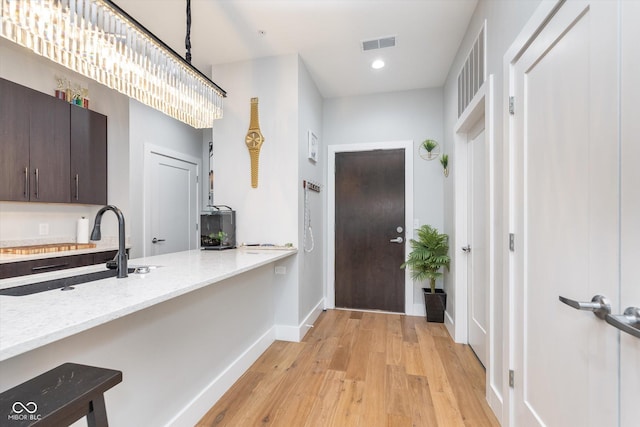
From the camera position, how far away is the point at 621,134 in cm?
83

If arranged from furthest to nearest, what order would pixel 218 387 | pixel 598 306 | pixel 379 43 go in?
pixel 379 43 < pixel 218 387 < pixel 598 306

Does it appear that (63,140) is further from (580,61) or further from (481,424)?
(481,424)

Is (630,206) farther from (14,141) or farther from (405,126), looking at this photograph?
(14,141)

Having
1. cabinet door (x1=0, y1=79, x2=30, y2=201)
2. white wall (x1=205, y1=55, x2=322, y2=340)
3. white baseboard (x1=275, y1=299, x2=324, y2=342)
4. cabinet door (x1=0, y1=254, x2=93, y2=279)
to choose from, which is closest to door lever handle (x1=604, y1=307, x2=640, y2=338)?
white wall (x1=205, y1=55, x2=322, y2=340)

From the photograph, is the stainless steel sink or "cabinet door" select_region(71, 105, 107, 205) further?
"cabinet door" select_region(71, 105, 107, 205)

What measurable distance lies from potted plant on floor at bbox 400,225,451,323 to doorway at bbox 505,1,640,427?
170cm

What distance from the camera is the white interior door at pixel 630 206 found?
0.78m

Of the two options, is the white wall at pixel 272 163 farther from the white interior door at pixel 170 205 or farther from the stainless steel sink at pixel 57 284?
the stainless steel sink at pixel 57 284

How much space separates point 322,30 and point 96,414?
285cm

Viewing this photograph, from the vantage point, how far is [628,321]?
79cm

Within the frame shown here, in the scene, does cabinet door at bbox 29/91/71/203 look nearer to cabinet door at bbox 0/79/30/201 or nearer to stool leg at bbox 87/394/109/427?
cabinet door at bbox 0/79/30/201

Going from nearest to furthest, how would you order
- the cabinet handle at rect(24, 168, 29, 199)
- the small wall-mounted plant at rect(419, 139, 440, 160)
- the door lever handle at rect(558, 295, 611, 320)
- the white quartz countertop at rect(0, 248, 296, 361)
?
the white quartz countertop at rect(0, 248, 296, 361), the door lever handle at rect(558, 295, 611, 320), the cabinet handle at rect(24, 168, 29, 199), the small wall-mounted plant at rect(419, 139, 440, 160)

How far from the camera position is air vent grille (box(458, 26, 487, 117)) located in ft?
6.77

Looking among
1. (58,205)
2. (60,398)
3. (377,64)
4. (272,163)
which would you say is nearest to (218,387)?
(60,398)
